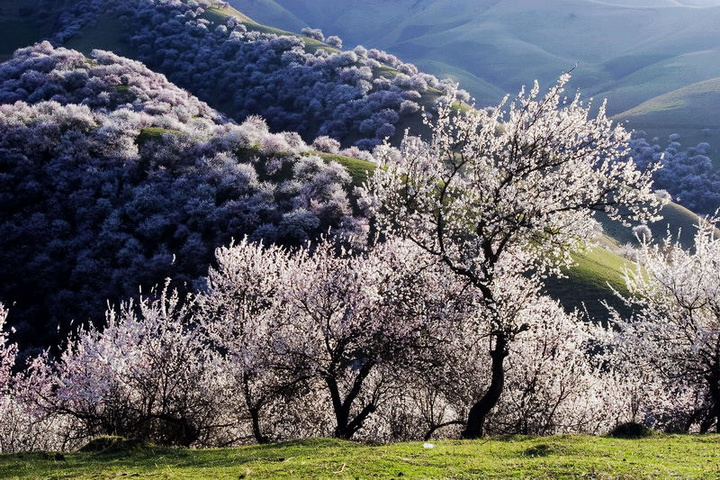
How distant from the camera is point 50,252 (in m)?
57.2

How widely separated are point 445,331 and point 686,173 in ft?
478

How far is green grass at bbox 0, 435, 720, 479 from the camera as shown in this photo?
11914 millimetres

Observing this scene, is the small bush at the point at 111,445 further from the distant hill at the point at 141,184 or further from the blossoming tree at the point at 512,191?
the blossoming tree at the point at 512,191

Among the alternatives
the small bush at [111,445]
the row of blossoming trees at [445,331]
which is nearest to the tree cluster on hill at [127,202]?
the row of blossoming trees at [445,331]

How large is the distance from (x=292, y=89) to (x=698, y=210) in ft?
373

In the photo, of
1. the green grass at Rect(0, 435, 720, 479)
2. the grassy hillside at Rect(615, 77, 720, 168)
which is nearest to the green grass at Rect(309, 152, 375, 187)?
the green grass at Rect(0, 435, 720, 479)

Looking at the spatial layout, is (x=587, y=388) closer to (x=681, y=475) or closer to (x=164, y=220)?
(x=681, y=475)

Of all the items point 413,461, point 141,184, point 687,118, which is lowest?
point 413,461

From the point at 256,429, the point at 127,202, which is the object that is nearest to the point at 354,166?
the point at 127,202

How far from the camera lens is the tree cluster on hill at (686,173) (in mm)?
122062

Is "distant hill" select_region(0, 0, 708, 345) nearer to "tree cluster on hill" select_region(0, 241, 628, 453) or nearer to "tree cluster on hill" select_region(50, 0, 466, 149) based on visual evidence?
"tree cluster on hill" select_region(50, 0, 466, 149)

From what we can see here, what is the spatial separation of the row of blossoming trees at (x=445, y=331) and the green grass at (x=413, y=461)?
4.78 metres

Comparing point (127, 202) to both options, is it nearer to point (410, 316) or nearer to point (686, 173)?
point (410, 316)

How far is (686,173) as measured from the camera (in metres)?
134
